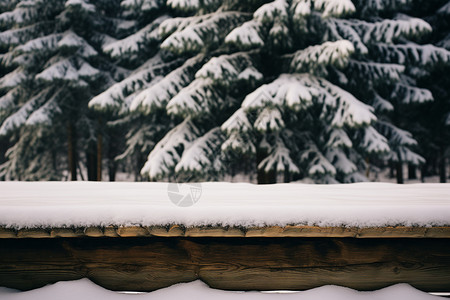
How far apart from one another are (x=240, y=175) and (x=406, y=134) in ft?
56.0

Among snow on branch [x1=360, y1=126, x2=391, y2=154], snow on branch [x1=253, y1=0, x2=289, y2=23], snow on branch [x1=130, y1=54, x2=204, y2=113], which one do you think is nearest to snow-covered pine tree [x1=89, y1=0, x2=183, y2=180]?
snow on branch [x1=130, y1=54, x2=204, y2=113]

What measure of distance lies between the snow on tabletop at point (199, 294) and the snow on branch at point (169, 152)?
5.90 metres

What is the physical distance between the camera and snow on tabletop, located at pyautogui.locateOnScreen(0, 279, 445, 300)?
6.63 ft

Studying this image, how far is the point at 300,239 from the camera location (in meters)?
2.17

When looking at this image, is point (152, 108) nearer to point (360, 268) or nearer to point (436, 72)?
point (360, 268)

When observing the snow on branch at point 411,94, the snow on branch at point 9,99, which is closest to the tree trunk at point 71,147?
the snow on branch at point 9,99

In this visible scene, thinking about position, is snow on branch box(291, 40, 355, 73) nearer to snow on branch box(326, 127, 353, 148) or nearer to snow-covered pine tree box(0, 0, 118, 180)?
snow on branch box(326, 127, 353, 148)

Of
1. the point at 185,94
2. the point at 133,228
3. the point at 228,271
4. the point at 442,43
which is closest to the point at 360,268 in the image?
the point at 228,271

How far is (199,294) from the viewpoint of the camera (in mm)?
2041

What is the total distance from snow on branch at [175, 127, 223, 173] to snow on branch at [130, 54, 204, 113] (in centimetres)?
147

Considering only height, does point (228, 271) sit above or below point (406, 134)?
above

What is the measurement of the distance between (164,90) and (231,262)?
260 inches

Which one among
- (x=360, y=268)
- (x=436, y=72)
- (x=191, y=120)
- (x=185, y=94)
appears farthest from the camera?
(x=436, y=72)

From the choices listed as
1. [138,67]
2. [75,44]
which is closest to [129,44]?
[138,67]
